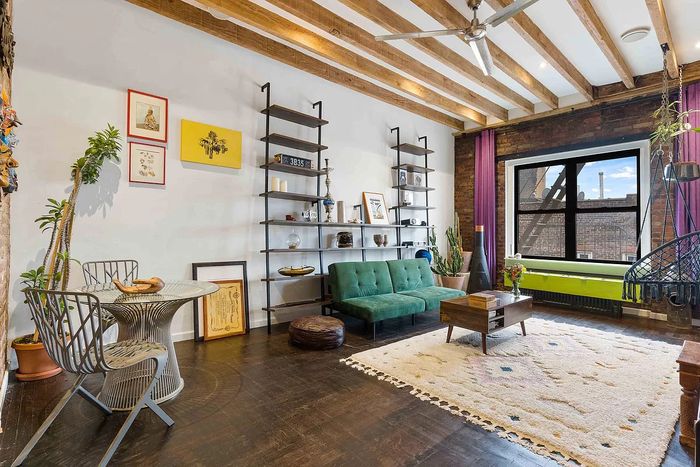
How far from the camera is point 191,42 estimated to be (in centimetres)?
377

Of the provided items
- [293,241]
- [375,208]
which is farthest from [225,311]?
[375,208]

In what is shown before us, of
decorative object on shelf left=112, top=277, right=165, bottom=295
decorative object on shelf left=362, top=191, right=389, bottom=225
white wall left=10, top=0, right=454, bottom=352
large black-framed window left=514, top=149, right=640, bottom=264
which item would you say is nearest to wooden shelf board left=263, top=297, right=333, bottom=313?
white wall left=10, top=0, right=454, bottom=352

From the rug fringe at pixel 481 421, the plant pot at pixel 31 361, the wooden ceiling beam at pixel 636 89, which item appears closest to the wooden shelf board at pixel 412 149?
the wooden ceiling beam at pixel 636 89

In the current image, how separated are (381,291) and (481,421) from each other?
2413 millimetres

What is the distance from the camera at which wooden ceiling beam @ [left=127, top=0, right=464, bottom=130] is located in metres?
3.58

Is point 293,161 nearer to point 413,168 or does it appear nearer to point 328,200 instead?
point 328,200

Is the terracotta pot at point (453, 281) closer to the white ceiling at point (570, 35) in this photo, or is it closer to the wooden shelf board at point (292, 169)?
the wooden shelf board at point (292, 169)

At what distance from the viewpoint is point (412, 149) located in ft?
19.5

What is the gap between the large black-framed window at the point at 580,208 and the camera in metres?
5.45

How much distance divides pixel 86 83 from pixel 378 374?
3641mm

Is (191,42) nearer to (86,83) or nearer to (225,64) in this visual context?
(225,64)

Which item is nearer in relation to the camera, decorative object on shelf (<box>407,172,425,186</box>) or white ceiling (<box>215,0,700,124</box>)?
white ceiling (<box>215,0,700,124</box>)

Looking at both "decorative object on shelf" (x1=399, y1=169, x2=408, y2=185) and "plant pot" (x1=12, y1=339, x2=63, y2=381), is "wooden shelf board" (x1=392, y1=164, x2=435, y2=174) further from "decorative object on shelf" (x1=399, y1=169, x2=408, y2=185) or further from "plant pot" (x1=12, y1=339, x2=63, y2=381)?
"plant pot" (x1=12, y1=339, x2=63, y2=381)

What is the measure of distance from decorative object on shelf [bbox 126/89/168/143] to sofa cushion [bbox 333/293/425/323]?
103 inches
